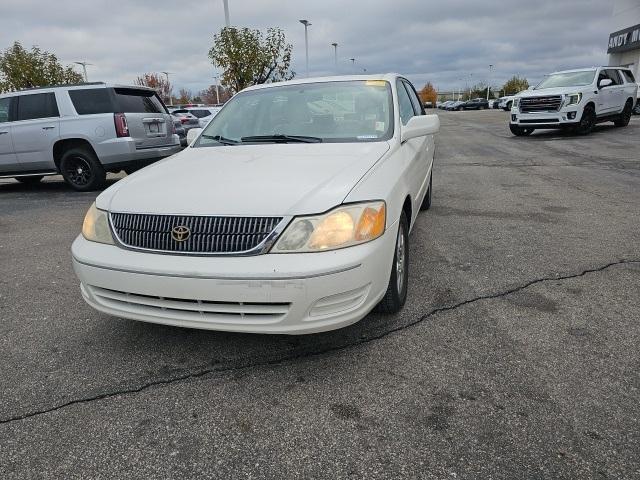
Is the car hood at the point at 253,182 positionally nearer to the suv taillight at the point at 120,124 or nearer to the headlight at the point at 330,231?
the headlight at the point at 330,231

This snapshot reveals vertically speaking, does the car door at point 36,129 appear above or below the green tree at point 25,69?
below

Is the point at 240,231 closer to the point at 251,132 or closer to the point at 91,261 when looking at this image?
the point at 91,261

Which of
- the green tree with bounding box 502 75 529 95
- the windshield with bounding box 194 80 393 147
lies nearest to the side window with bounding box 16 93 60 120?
the windshield with bounding box 194 80 393 147

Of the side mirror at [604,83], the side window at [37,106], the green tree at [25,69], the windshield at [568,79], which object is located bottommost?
the side window at [37,106]

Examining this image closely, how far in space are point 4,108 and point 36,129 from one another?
3.07ft

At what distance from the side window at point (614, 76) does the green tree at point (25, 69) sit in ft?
83.6

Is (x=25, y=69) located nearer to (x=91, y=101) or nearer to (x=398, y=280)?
(x=91, y=101)

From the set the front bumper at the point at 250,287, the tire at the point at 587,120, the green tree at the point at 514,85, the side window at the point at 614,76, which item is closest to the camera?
A: the front bumper at the point at 250,287

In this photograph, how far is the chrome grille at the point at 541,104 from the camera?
13.9 meters

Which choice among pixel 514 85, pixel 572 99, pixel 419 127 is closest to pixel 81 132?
pixel 419 127

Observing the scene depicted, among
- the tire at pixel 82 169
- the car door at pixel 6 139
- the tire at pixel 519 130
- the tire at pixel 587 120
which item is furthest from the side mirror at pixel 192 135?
the tire at pixel 519 130

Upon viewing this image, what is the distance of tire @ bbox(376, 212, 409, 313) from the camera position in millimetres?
2989

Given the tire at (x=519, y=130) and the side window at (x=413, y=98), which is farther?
the tire at (x=519, y=130)

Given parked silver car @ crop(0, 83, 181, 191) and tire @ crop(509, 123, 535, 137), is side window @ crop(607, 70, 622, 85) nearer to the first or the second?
tire @ crop(509, 123, 535, 137)
